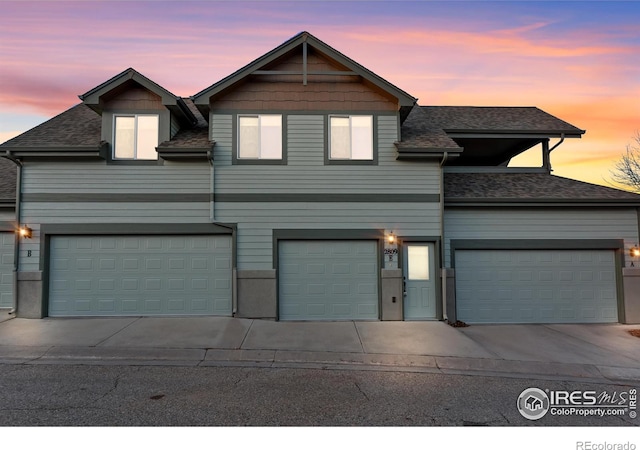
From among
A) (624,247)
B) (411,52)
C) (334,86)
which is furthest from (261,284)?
(624,247)

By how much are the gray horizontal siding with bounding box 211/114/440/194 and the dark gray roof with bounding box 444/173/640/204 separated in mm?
1382

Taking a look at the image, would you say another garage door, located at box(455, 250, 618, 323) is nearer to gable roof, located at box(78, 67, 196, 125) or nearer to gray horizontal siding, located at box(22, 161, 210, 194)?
gray horizontal siding, located at box(22, 161, 210, 194)

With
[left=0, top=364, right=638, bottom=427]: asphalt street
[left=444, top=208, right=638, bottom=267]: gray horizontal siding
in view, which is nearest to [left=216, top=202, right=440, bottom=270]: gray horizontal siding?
[left=444, top=208, right=638, bottom=267]: gray horizontal siding

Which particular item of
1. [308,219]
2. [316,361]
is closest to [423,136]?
[308,219]

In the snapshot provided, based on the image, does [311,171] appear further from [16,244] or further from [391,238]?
[16,244]

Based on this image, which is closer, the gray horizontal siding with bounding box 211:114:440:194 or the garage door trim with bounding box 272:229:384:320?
the garage door trim with bounding box 272:229:384:320

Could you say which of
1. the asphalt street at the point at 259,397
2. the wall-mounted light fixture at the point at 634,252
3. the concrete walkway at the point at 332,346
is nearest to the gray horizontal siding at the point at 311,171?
the concrete walkway at the point at 332,346

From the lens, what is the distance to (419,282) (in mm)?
10289

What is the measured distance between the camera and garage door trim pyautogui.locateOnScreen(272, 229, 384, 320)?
1008cm

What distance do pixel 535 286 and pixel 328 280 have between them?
6488 mm

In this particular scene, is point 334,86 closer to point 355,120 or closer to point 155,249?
point 355,120

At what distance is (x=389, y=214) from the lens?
33.7 feet

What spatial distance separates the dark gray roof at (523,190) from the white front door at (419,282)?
1.85 metres

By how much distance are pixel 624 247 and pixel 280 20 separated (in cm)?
1341
